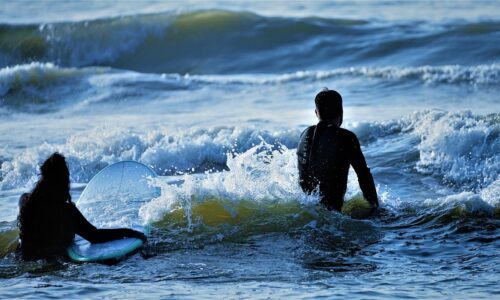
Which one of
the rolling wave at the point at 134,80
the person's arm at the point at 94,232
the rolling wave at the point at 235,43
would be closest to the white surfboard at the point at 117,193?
the person's arm at the point at 94,232

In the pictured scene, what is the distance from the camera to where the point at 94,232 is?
25.7ft

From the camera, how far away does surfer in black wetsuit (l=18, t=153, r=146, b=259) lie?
757 centimetres

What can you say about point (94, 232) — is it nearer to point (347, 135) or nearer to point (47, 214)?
point (47, 214)

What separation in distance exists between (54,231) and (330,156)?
2353 millimetres

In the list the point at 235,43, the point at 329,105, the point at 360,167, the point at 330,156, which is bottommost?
the point at 360,167

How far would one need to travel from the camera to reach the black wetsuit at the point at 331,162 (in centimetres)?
823

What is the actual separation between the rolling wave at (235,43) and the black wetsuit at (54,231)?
41.0 feet

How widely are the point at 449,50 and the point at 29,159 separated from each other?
403 inches

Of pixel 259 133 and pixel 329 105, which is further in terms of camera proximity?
pixel 259 133

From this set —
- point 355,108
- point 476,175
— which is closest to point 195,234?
point 476,175

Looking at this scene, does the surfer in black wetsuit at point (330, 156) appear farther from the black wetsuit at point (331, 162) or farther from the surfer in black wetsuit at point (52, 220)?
the surfer in black wetsuit at point (52, 220)

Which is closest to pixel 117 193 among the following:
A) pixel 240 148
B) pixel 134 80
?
pixel 240 148

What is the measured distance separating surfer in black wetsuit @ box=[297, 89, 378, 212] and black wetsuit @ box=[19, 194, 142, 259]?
5.62 feet

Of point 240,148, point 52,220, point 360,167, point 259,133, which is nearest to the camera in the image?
point 52,220
